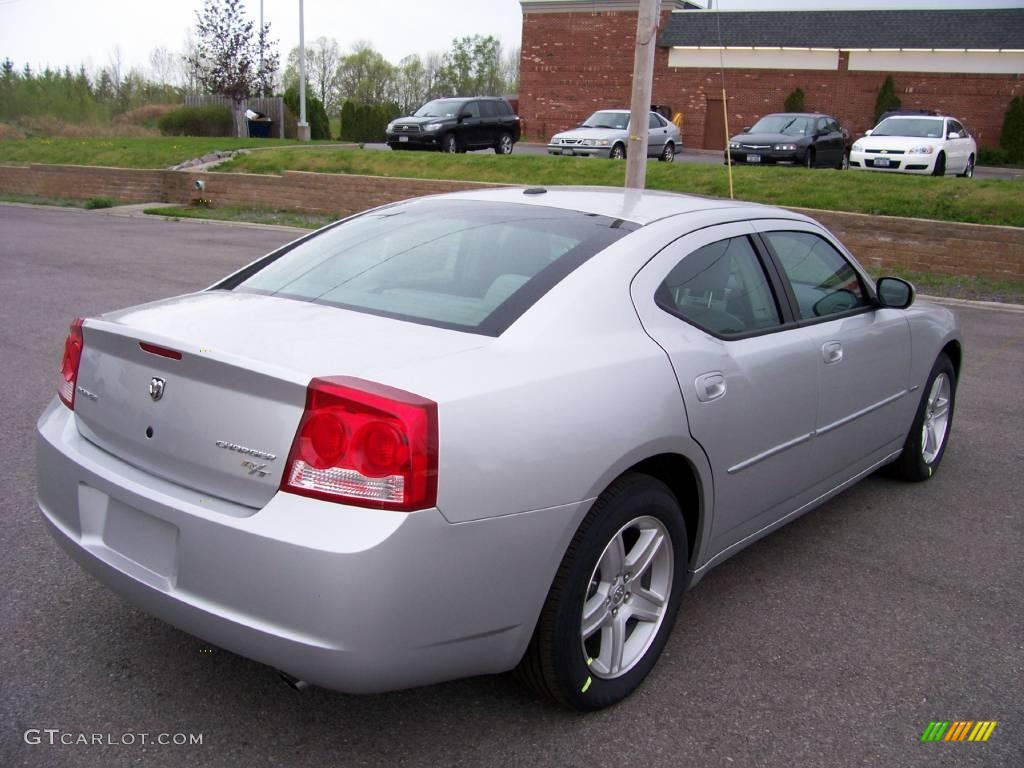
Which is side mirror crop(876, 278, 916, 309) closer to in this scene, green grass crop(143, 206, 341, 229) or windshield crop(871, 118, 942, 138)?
green grass crop(143, 206, 341, 229)

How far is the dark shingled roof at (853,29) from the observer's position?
1591 inches

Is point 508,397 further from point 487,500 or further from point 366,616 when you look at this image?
point 366,616

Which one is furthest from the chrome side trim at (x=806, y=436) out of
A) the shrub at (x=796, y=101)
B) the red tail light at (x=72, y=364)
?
the shrub at (x=796, y=101)

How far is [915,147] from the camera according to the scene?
21547 mm

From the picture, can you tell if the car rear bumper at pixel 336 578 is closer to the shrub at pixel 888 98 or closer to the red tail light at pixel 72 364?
the red tail light at pixel 72 364

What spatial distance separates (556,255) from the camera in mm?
3383

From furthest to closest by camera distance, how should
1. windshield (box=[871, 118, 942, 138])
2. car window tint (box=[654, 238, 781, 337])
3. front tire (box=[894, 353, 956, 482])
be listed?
windshield (box=[871, 118, 942, 138]) < front tire (box=[894, 353, 956, 482]) < car window tint (box=[654, 238, 781, 337])

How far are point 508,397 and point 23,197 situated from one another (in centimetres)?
2579

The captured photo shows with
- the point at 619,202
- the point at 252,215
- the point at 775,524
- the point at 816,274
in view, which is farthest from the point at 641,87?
the point at 252,215

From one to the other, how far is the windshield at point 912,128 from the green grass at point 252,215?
1291 cm

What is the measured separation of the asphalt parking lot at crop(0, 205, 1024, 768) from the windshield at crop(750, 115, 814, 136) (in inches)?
793

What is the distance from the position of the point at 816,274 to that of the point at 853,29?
42970 millimetres

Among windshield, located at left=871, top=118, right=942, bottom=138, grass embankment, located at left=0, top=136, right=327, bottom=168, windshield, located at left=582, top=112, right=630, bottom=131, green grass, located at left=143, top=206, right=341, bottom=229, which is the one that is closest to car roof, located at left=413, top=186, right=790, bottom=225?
green grass, located at left=143, top=206, right=341, bottom=229

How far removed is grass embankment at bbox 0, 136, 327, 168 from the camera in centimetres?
2769
